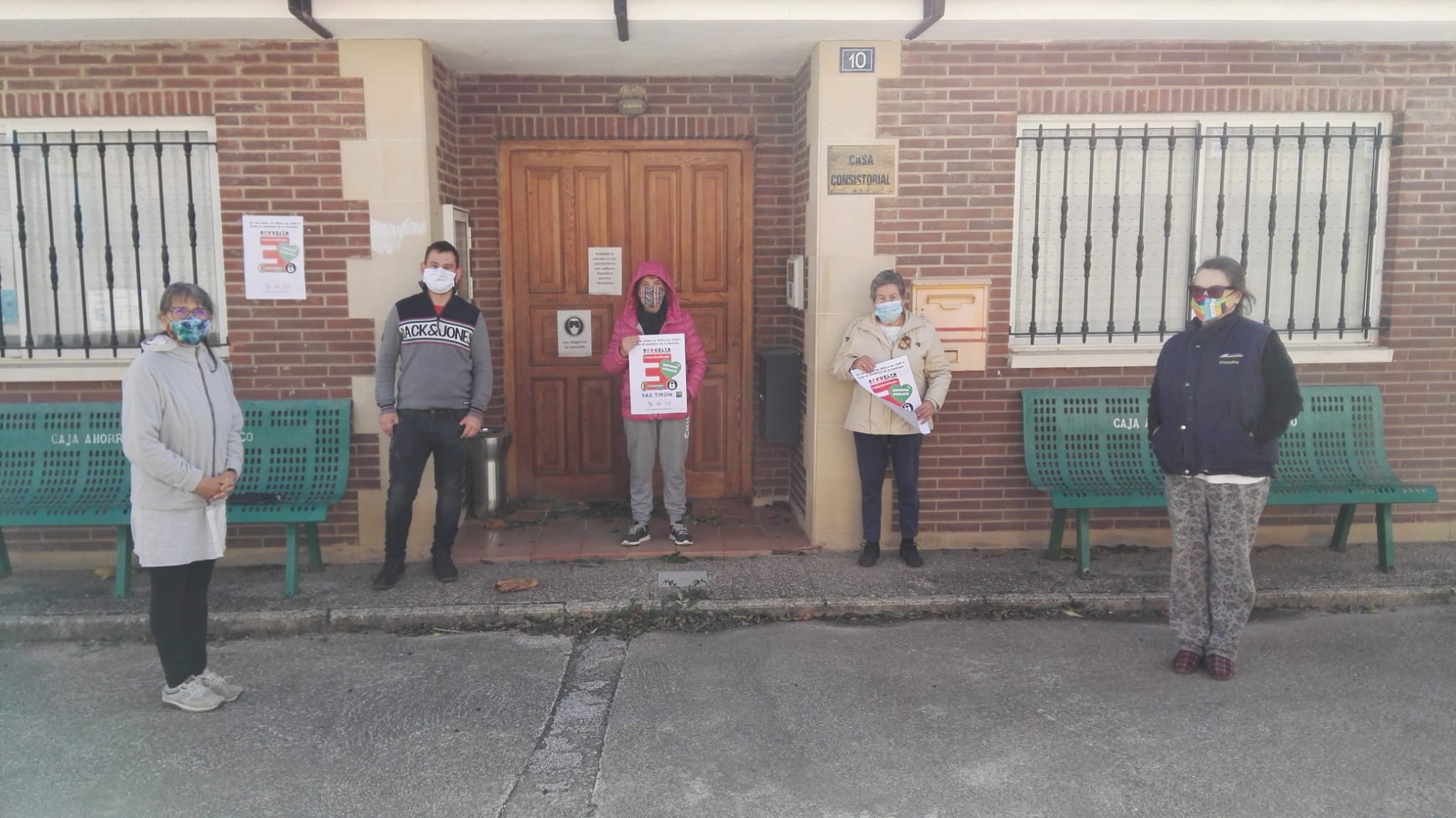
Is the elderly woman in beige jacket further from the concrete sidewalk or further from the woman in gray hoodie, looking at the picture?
the woman in gray hoodie

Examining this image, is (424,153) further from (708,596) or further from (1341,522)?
(1341,522)

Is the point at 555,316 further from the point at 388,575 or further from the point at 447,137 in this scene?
the point at 388,575

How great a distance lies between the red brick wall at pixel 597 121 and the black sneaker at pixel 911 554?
2.28 metres

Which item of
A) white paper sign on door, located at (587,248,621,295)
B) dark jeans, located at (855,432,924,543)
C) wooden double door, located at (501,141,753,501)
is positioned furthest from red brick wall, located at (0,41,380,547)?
dark jeans, located at (855,432,924,543)

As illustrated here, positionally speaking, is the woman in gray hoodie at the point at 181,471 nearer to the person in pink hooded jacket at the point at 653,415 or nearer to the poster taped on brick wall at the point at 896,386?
the person in pink hooded jacket at the point at 653,415

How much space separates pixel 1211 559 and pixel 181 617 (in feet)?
15.0

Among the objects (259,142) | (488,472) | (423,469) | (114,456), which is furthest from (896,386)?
(114,456)

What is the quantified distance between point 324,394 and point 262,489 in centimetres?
67

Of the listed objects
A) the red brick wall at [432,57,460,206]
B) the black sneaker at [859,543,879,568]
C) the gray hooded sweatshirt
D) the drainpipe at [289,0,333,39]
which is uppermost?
the drainpipe at [289,0,333,39]

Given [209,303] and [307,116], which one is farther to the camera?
[307,116]

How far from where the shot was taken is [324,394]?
650 cm

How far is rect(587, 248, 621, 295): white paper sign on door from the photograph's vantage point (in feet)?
25.2

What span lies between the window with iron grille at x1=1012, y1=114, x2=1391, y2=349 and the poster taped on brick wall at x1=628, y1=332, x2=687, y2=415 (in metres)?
2.16

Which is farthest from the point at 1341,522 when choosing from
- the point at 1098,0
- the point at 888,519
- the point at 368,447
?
the point at 368,447
